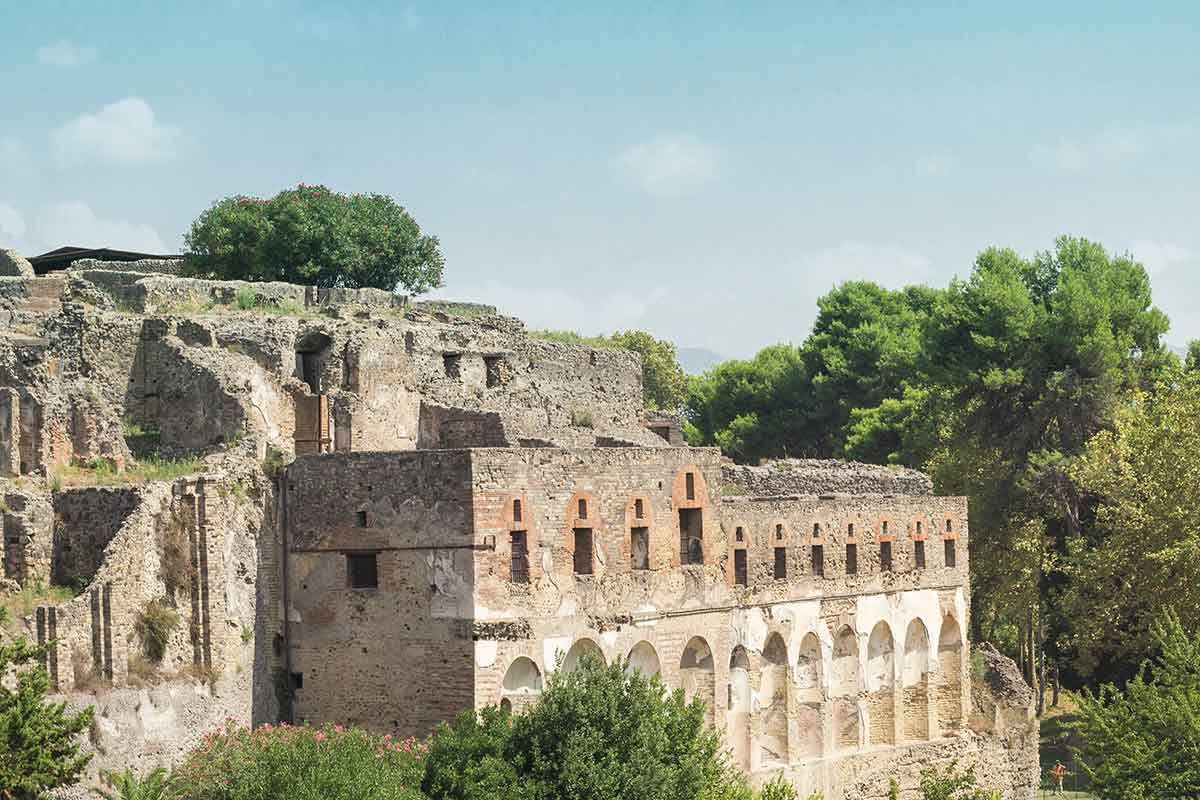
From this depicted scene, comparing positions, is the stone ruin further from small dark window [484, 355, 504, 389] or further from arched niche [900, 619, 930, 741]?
arched niche [900, 619, 930, 741]

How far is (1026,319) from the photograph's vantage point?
226 ft

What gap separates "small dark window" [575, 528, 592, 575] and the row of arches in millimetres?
1436

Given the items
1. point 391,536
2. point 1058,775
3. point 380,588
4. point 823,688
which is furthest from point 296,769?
point 1058,775

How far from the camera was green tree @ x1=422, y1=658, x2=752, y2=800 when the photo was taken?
37688 mm

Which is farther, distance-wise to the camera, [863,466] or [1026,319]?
[1026,319]

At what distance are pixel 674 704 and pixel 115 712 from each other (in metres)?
10.1

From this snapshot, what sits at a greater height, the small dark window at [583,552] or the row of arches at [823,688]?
the small dark window at [583,552]

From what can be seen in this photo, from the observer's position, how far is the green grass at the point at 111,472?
1636 inches

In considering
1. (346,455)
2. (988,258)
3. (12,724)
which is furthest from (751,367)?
(12,724)

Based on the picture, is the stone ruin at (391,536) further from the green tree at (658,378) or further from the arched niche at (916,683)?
the green tree at (658,378)

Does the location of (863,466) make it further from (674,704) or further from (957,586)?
(674,704)

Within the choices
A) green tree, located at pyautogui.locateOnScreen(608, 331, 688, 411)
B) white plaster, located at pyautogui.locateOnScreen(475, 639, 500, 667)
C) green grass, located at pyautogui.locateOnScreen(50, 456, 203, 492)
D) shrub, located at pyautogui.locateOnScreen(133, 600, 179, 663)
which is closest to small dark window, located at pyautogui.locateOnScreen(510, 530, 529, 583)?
white plaster, located at pyautogui.locateOnScreen(475, 639, 500, 667)

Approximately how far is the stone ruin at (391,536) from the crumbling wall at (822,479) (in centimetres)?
33

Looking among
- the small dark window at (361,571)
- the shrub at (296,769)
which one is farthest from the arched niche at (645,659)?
the shrub at (296,769)
